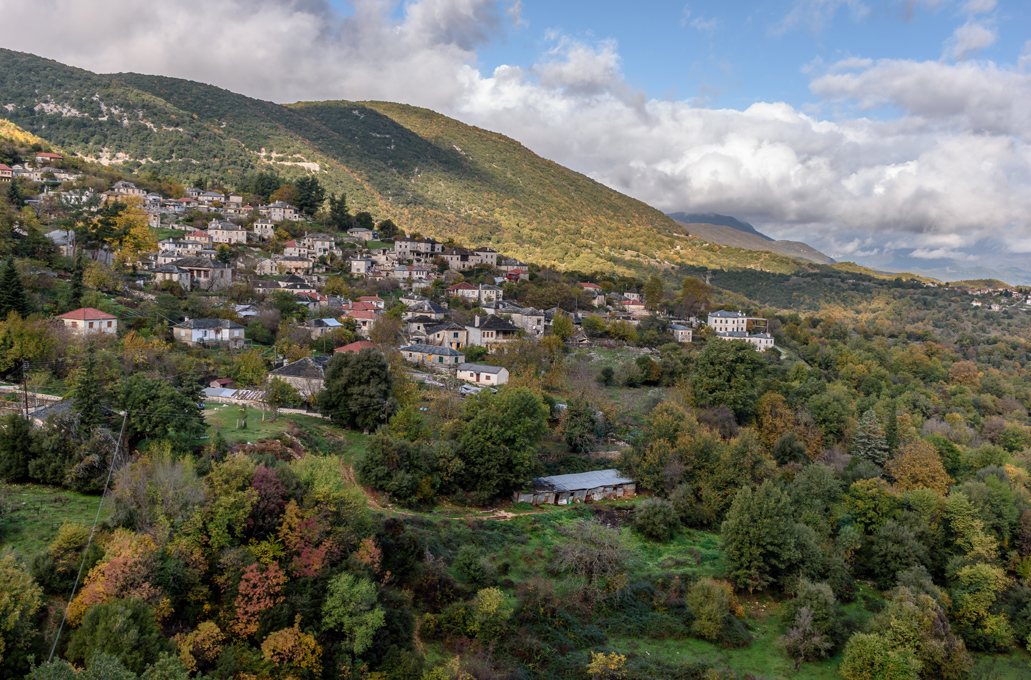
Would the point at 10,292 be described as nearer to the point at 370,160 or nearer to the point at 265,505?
the point at 265,505

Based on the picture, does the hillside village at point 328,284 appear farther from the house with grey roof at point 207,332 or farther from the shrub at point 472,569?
the shrub at point 472,569


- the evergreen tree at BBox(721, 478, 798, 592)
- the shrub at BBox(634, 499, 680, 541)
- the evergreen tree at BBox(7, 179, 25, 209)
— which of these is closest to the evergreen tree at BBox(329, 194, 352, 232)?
the evergreen tree at BBox(7, 179, 25, 209)

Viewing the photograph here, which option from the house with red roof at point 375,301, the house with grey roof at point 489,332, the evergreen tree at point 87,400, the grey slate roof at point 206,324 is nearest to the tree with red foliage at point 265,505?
the evergreen tree at point 87,400

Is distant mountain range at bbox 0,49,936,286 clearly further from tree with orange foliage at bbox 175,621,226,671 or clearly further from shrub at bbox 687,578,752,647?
tree with orange foliage at bbox 175,621,226,671

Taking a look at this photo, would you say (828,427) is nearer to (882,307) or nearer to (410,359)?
(410,359)

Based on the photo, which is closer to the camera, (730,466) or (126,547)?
(126,547)

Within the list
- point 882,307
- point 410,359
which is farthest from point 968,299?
point 410,359
